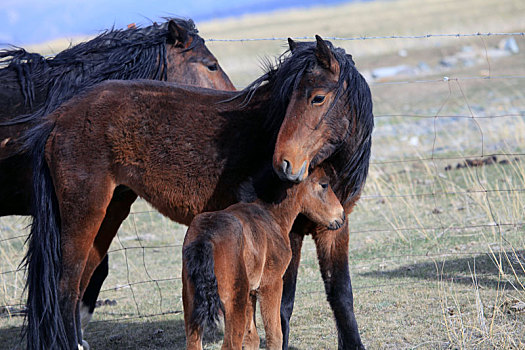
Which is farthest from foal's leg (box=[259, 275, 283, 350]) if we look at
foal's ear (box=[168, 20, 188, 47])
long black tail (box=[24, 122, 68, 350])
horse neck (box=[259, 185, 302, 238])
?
foal's ear (box=[168, 20, 188, 47])

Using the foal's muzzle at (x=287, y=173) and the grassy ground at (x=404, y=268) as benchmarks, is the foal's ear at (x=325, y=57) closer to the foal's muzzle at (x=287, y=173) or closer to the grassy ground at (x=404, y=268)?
the foal's muzzle at (x=287, y=173)

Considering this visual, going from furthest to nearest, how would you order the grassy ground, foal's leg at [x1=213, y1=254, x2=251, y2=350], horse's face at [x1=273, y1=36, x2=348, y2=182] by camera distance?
the grassy ground → horse's face at [x1=273, y1=36, x2=348, y2=182] → foal's leg at [x1=213, y1=254, x2=251, y2=350]

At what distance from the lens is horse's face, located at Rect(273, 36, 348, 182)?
4234 mm

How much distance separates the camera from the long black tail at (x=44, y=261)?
4820 millimetres

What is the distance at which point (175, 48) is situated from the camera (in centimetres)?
608

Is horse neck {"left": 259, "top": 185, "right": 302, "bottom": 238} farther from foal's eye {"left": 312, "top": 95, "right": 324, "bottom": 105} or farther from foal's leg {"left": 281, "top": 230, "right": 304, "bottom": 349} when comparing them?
foal's eye {"left": 312, "top": 95, "right": 324, "bottom": 105}

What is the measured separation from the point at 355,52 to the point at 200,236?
32.7 metres

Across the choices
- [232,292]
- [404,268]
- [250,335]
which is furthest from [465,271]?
[232,292]

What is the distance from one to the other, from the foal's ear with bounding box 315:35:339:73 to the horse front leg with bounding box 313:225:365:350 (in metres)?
1.16

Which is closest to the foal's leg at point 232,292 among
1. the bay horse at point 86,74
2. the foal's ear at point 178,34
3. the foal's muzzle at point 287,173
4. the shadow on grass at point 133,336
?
the foal's muzzle at point 287,173

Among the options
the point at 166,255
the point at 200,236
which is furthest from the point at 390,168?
the point at 200,236

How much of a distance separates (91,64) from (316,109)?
95.1 inches

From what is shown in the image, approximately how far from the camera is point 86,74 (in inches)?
226

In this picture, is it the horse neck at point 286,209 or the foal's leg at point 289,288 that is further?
the foal's leg at point 289,288
